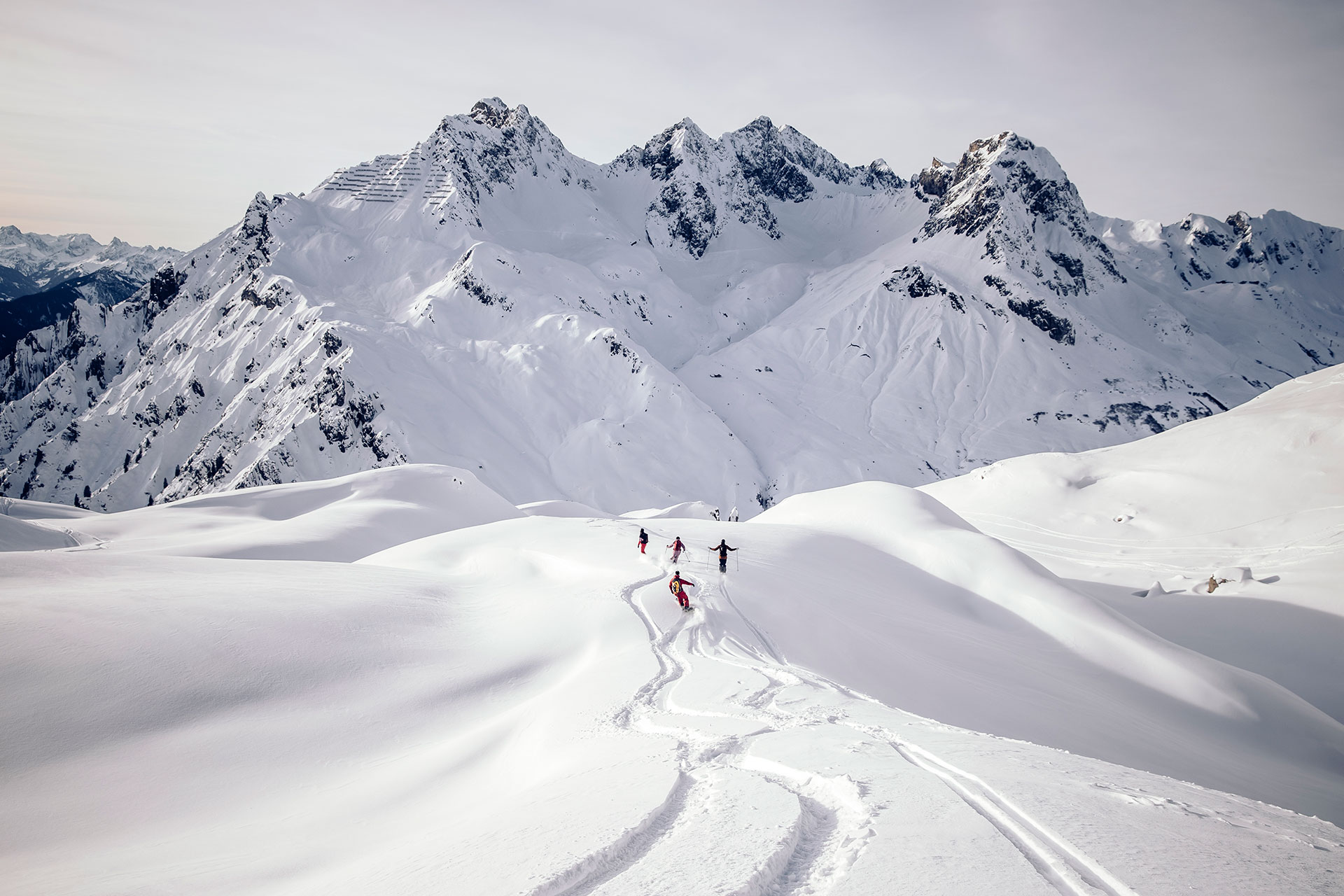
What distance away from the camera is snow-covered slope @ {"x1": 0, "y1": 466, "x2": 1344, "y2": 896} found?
4.75 m

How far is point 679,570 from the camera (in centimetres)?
1938

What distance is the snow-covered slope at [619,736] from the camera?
4.75 metres

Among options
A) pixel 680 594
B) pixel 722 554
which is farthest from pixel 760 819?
pixel 722 554

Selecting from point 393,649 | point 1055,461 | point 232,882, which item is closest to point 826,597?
point 393,649

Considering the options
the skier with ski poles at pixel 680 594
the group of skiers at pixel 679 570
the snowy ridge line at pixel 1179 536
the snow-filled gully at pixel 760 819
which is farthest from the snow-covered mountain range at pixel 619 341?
the snow-filled gully at pixel 760 819

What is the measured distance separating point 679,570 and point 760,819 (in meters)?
14.3

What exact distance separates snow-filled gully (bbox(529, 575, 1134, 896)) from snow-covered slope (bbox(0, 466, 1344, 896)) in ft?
0.12

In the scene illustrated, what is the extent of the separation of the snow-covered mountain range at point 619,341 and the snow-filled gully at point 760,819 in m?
78.4

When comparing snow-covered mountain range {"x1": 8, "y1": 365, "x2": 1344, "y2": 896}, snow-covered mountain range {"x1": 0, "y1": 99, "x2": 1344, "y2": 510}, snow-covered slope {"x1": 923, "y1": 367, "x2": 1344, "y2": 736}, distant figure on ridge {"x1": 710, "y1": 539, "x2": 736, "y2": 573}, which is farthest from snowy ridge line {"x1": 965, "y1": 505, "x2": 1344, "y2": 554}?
snow-covered mountain range {"x1": 0, "y1": 99, "x2": 1344, "y2": 510}

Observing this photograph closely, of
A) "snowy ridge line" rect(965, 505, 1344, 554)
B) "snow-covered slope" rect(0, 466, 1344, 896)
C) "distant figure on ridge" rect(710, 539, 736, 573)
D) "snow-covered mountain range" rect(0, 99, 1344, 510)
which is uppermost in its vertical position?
"snow-covered mountain range" rect(0, 99, 1344, 510)

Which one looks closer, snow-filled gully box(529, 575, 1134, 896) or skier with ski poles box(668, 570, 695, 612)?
snow-filled gully box(529, 575, 1134, 896)

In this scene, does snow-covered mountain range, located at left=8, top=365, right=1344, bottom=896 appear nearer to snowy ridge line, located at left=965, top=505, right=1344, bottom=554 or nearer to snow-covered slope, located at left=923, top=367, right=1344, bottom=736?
snow-covered slope, located at left=923, top=367, right=1344, bottom=736

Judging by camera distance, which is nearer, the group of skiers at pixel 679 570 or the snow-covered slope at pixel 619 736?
the snow-covered slope at pixel 619 736

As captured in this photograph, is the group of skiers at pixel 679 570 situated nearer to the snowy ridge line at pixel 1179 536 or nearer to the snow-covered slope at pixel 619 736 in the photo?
the snow-covered slope at pixel 619 736
